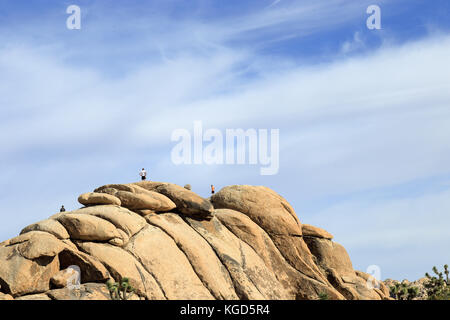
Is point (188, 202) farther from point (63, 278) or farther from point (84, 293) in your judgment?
point (84, 293)

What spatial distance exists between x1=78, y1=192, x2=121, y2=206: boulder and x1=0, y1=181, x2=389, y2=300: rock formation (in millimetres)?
66

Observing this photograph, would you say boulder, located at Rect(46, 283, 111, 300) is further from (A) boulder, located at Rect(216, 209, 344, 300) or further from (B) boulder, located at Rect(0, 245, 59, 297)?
(A) boulder, located at Rect(216, 209, 344, 300)

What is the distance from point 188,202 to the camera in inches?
1751

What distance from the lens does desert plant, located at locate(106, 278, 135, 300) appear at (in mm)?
33156

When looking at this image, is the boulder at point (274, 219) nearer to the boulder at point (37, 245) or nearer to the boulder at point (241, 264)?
the boulder at point (241, 264)

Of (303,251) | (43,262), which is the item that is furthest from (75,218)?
(303,251)

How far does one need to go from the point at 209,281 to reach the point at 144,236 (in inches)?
198

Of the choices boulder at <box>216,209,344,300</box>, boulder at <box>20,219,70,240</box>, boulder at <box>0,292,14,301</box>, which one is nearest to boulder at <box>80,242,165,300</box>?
boulder at <box>20,219,70,240</box>

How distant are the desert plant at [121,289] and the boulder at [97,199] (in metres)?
7.29

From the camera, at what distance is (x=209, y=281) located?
131 feet

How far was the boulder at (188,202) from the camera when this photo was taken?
146 ft

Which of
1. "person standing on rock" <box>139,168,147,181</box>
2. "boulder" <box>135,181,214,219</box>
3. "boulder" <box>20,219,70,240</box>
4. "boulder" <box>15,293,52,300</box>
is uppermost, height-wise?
"person standing on rock" <box>139,168,147,181</box>
